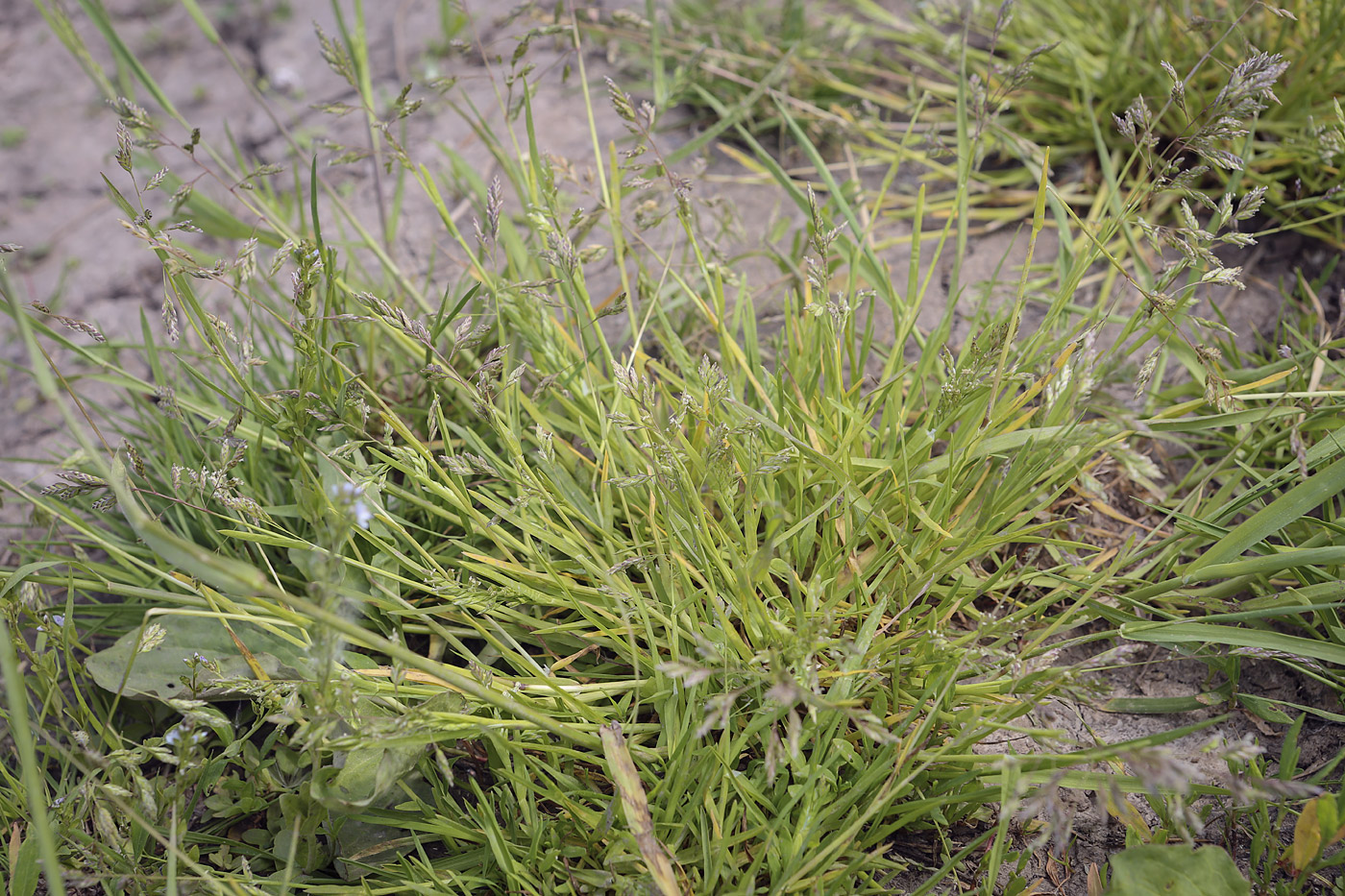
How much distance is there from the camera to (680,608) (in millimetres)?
1166

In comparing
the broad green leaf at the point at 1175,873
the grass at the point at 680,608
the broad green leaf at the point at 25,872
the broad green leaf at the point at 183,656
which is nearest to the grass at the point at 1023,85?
the grass at the point at 680,608

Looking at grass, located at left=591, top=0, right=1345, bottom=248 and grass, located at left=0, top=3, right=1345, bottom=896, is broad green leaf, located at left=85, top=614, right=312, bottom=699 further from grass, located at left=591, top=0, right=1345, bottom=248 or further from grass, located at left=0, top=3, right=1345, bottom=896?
grass, located at left=591, top=0, right=1345, bottom=248

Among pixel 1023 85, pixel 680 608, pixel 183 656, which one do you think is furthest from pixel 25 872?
pixel 1023 85

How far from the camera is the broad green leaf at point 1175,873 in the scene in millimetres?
940

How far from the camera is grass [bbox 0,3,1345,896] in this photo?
39.9 inches

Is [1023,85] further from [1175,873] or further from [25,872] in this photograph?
[25,872]

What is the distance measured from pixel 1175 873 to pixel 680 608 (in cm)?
69

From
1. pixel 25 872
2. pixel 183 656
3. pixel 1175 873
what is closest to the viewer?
pixel 1175 873

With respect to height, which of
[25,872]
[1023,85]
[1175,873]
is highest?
[1023,85]

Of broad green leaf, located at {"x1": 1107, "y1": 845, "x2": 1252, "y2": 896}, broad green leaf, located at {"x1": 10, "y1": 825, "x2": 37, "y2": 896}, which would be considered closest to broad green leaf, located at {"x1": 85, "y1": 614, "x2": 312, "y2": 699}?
broad green leaf, located at {"x1": 10, "y1": 825, "x2": 37, "y2": 896}

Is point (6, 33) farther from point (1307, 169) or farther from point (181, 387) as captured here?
point (1307, 169)

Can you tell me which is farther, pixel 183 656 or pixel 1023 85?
pixel 1023 85

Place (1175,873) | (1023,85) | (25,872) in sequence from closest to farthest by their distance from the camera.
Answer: (1175,873) → (25,872) → (1023,85)

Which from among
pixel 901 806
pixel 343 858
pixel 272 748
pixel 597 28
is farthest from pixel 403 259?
pixel 901 806
